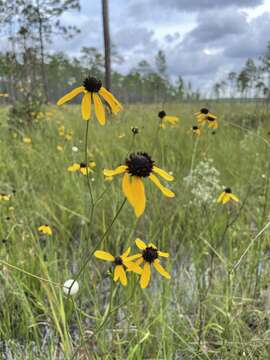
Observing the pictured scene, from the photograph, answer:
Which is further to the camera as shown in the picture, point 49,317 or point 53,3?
point 53,3

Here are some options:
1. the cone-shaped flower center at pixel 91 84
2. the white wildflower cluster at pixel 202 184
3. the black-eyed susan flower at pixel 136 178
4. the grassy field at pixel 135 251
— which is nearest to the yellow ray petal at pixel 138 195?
the black-eyed susan flower at pixel 136 178

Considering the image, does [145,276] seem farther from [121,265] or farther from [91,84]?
[91,84]

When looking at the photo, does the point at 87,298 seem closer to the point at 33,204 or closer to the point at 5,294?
the point at 5,294

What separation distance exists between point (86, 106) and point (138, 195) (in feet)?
0.74

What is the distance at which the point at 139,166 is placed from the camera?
1.96 feet

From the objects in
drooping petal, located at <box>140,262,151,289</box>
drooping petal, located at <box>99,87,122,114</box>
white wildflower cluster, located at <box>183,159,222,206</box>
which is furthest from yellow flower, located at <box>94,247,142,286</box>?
white wildflower cluster, located at <box>183,159,222,206</box>

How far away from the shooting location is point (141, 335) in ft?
3.58

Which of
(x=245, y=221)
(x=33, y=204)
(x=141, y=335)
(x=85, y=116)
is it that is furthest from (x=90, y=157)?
(x=85, y=116)

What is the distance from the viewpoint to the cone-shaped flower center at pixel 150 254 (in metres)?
0.77

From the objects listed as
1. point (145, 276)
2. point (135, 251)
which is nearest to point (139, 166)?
point (145, 276)

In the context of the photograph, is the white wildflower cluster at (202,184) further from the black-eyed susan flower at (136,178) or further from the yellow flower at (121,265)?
the black-eyed susan flower at (136,178)

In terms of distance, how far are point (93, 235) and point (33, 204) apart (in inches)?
16.0

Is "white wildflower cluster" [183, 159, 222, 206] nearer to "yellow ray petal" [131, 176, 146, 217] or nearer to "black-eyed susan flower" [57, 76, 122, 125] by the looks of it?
"black-eyed susan flower" [57, 76, 122, 125]

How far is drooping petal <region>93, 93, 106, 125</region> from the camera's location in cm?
64
